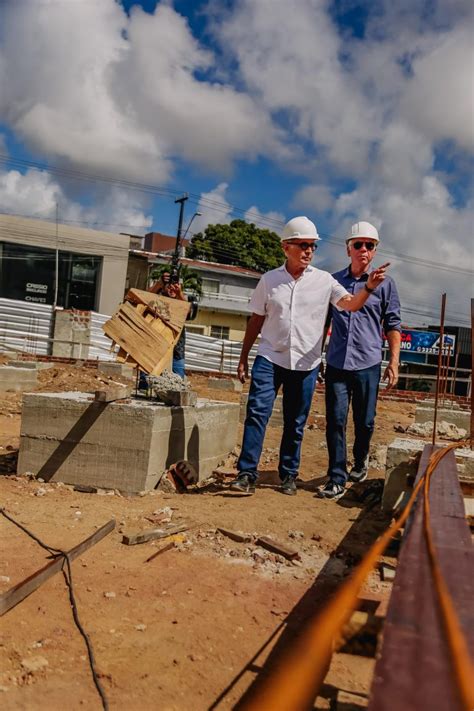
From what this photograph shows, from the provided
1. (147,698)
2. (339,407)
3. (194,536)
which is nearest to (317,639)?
(147,698)

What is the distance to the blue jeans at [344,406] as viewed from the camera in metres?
4.82

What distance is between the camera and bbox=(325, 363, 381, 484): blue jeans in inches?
190

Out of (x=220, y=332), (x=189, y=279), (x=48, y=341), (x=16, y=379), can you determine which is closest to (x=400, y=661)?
(x=16, y=379)

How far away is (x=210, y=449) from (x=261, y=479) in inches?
21.5

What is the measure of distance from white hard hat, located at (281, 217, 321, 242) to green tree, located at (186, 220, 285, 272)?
42068 mm

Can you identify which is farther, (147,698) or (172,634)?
(172,634)

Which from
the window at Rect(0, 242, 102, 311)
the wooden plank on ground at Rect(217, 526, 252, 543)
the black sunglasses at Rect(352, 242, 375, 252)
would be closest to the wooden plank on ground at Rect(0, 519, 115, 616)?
the wooden plank on ground at Rect(217, 526, 252, 543)

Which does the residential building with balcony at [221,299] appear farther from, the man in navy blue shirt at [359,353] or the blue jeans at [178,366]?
the man in navy blue shirt at [359,353]

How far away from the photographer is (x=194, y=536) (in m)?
3.71

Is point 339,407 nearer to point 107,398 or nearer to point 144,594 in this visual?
point 107,398

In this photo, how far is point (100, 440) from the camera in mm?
4848

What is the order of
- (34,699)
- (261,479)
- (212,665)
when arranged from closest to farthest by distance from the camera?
(34,699), (212,665), (261,479)

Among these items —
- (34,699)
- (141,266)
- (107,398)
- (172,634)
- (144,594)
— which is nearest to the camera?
(34,699)

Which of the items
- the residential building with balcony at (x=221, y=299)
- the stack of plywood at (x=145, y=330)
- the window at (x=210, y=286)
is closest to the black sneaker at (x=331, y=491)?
the stack of plywood at (x=145, y=330)
